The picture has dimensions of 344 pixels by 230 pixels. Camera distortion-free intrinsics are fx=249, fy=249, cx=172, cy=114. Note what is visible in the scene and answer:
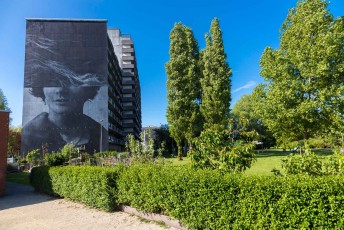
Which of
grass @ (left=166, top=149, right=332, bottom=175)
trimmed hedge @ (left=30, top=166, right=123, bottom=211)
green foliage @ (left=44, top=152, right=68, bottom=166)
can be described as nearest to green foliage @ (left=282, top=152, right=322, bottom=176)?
grass @ (left=166, top=149, right=332, bottom=175)

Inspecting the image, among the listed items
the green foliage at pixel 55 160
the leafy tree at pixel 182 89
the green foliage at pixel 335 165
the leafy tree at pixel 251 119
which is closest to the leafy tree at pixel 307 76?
the leafy tree at pixel 182 89

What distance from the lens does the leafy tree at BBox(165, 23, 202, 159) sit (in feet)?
103

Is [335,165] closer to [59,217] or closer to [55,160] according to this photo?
[59,217]

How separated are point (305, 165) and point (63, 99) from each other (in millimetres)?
46341

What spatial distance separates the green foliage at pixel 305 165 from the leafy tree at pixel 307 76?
12.8 m

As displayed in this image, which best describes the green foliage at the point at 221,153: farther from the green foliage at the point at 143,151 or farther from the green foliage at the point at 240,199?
the green foliage at the point at 143,151

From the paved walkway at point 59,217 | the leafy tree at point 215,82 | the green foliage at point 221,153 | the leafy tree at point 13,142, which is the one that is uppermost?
the leafy tree at point 215,82

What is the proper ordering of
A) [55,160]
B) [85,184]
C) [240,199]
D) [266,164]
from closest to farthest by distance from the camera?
[240,199] < [85,184] < [266,164] < [55,160]

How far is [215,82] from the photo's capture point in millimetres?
30516

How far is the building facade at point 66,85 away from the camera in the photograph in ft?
145

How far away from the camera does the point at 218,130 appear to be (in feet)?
25.9

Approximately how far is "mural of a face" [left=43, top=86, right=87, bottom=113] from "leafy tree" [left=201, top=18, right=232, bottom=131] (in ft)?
84.5

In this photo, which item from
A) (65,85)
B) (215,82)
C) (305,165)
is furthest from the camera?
(65,85)

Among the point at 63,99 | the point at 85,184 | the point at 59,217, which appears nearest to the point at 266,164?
the point at 85,184
